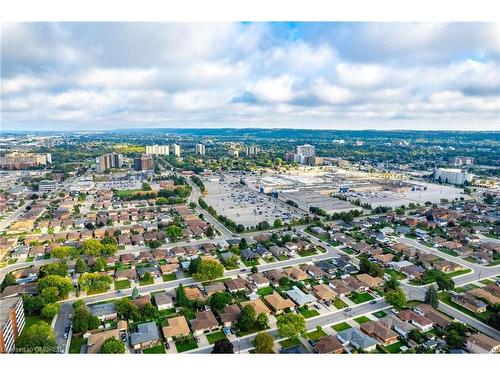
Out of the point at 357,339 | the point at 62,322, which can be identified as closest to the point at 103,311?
the point at 62,322

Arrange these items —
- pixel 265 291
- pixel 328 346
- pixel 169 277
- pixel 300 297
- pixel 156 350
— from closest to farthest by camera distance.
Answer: pixel 328 346 < pixel 156 350 < pixel 300 297 < pixel 265 291 < pixel 169 277

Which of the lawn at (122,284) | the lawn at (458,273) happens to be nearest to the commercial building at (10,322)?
the lawn at (122,284)

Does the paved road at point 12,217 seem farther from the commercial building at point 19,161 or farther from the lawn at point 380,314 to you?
the commercial building at point 19,161

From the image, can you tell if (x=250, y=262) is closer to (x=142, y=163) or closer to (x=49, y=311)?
(x=49, y=311)

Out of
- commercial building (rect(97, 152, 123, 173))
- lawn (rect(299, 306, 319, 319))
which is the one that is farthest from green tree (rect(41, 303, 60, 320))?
commercial building (rect(97, 152, 123, 173))

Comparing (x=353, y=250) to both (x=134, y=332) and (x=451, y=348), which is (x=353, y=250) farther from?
(x=134, y=332)

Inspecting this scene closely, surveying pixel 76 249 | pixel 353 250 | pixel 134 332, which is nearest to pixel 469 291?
pixel 353 250
